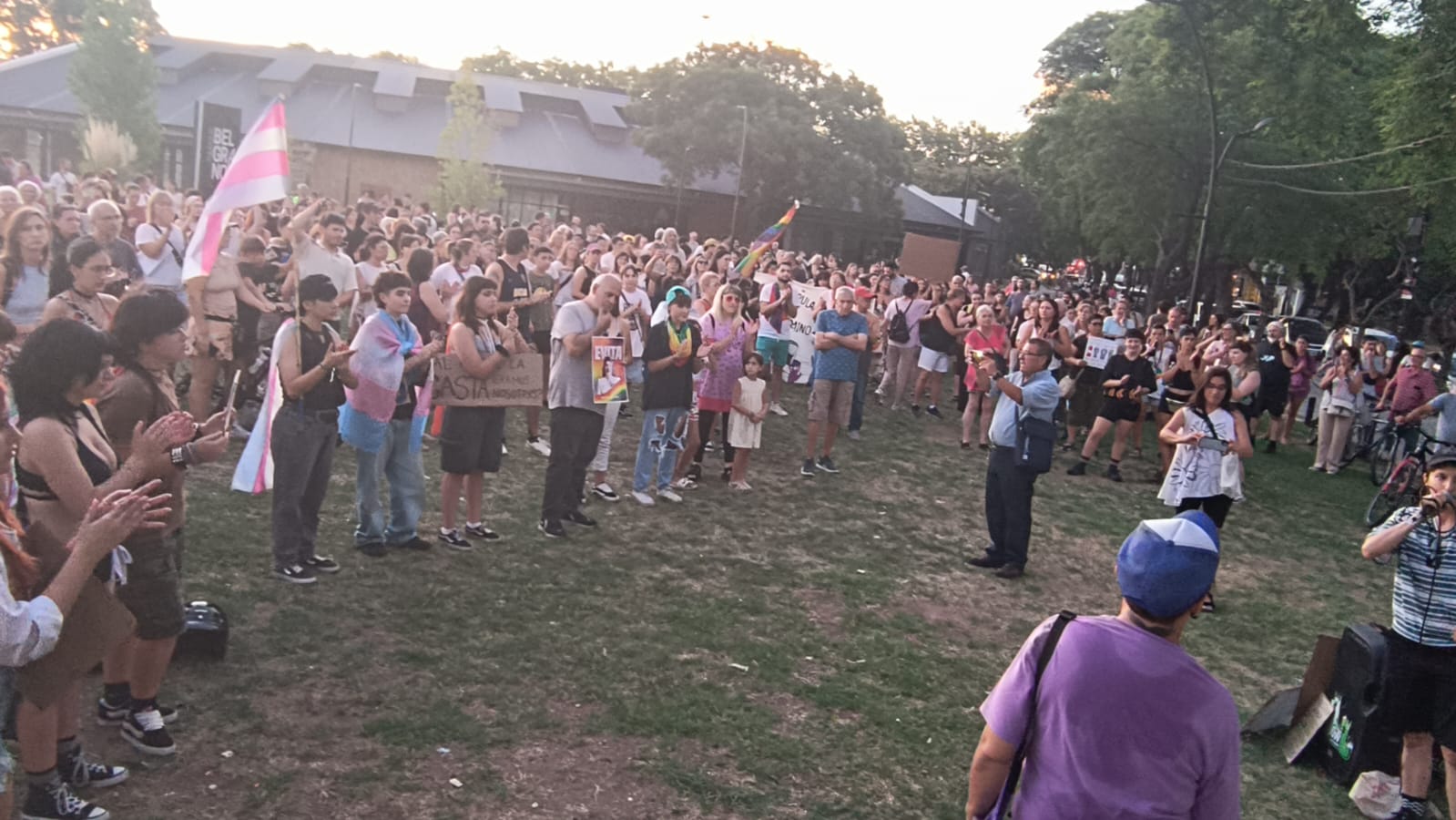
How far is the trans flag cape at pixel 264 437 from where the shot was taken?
578 centimetres

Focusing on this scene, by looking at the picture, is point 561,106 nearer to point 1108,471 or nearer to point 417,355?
point 1108,471

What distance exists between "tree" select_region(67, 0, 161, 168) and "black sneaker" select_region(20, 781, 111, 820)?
41524mm

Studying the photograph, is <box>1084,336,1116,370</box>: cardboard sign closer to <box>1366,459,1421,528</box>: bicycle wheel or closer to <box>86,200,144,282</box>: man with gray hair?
<box>1366,459,1421,528</box>: bicycle wheel

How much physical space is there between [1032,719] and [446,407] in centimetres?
517

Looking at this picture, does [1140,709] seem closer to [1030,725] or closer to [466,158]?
[1030,725]

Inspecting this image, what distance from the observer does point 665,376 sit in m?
8.71

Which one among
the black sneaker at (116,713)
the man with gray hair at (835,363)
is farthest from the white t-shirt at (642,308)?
the black sneaker at (116,713)

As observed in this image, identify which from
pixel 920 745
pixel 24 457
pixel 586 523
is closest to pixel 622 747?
pixel 920 745

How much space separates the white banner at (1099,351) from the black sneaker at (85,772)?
475 inches

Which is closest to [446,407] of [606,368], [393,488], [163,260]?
[393,488]

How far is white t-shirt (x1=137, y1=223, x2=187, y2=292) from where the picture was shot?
29.6ft

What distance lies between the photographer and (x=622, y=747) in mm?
4871

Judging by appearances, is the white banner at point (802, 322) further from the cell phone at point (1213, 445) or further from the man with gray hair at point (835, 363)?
the cell phone at point (1213, 445)

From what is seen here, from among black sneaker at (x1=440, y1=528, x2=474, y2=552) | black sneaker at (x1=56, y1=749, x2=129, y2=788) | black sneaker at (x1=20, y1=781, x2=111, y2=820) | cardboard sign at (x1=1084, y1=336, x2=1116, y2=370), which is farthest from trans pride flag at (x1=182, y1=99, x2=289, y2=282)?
cardboard sign at (x1=1084, y1=336, x2=1116, y2=370)
